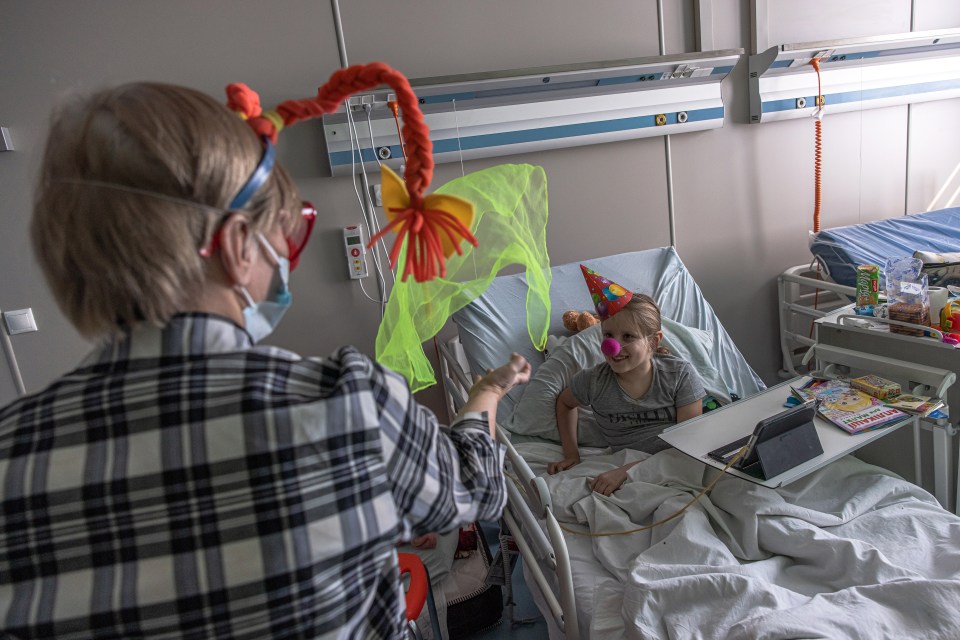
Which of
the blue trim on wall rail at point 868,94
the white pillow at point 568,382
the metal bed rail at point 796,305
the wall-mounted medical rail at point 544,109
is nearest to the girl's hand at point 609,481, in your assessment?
the white pillow at point 568,382

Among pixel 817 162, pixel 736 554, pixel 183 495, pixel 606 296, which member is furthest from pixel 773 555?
pixel 817 162

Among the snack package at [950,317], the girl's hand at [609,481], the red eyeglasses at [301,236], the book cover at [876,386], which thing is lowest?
the girl's hand at [609,481]

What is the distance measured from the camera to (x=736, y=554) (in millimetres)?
1472

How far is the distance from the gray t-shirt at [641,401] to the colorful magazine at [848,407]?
351 mm

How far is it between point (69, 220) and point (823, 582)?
155 cm

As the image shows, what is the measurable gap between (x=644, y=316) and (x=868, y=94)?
2.32 m

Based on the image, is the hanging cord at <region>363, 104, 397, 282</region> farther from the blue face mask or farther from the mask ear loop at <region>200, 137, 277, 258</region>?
the mask ear loop at <region>200, 137, 277, 258</region>

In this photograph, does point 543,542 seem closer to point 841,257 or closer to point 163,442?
point 163,442

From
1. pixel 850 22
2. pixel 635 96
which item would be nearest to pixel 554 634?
pixel 635 96

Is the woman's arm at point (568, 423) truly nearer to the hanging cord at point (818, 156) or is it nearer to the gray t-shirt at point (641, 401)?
the gray t-shirt at point (641, 401)

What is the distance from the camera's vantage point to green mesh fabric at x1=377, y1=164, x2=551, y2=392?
172 cm

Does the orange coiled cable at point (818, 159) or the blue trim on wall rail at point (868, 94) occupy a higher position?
the blue trim on wall rail at point (868, 94)

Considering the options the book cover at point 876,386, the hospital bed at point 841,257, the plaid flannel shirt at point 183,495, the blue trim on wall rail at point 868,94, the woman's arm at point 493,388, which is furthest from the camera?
the blue trim on wall rail at point 868,94

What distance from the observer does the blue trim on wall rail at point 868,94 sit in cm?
309
